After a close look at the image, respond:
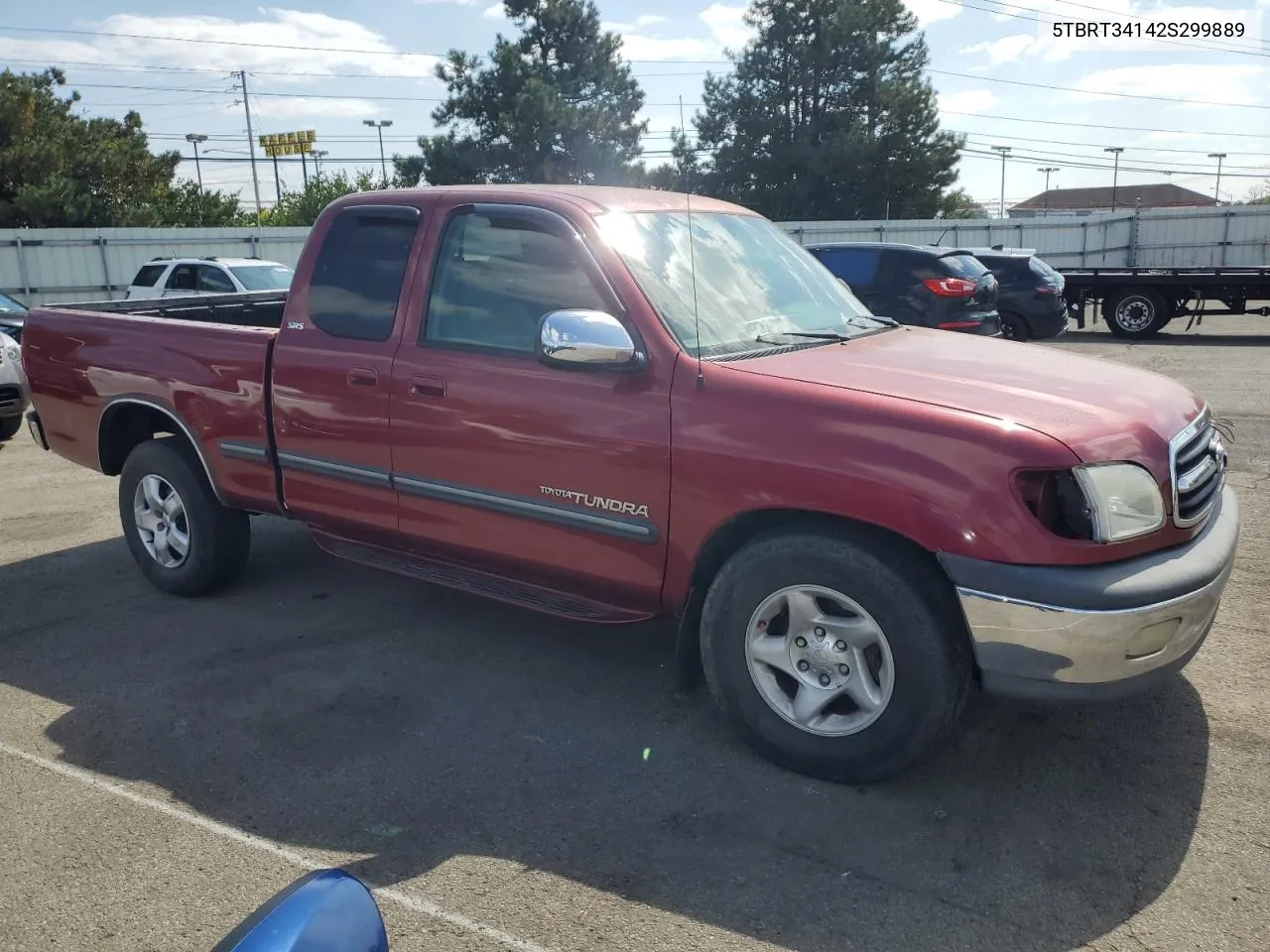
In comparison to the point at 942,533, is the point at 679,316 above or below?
above

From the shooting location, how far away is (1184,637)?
10.8 ft

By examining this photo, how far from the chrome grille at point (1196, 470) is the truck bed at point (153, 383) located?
3671 millimetres

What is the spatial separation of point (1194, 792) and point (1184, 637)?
0.57 m

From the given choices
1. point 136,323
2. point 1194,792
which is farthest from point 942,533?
point 136,323

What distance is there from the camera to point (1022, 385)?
3623 mm

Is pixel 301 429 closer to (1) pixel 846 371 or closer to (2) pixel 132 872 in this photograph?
(2) pixel 132 872

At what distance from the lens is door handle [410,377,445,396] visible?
4258mm

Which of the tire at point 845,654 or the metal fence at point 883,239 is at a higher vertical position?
the metal fence at point 883,239

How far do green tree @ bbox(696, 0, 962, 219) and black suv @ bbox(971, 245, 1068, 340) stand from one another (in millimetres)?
31598

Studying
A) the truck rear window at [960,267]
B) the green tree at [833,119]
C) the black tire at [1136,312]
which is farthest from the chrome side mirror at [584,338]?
the green tree at [833,119]

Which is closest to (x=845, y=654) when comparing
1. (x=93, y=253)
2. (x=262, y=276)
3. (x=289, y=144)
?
(x=262, y=276)

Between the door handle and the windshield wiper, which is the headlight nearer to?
the windshield wiper

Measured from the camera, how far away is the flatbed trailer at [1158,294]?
16.6 m

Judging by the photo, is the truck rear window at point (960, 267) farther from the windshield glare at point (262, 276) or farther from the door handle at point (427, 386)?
the door handle at point (427, 386)
